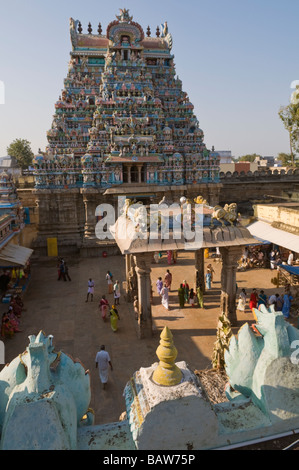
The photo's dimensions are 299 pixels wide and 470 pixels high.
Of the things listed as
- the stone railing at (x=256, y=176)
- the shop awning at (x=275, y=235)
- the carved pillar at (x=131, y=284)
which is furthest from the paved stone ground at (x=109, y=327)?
the stone railing at (x=256, y=176)

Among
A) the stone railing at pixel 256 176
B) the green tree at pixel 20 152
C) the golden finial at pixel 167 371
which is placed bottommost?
the golden finial at pixel 167 371

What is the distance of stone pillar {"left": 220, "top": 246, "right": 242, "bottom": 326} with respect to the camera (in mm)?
11914

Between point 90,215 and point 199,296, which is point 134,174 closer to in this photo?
point 90,215

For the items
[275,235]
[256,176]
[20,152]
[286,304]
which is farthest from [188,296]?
[20,152]

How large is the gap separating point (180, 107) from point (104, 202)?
11.5 meters

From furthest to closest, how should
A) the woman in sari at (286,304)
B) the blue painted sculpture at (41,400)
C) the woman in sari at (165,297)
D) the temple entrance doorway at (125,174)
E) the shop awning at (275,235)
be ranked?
1. the temple entrance doorway at (125,174)
2. the shop awning at (275,235)
3. the woman in sari at (165,297)
4. the woman in sari at (286,304)
5. the blue painted sculpture at (41,400)

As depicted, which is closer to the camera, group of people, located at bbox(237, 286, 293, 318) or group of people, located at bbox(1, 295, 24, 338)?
group of people, located at bbox(1, 295, 24, 338)

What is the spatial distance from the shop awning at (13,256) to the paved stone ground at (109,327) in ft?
6.23

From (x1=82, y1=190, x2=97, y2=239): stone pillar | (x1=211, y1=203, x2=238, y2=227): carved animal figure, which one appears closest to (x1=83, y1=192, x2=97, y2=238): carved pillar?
(x1=82, y1=190, x2=97, y2=239): stone pillar

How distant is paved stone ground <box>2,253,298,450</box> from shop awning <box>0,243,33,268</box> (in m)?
1.90

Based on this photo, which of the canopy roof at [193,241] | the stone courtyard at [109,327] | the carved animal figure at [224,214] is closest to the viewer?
the stone courtyard at [109,327]

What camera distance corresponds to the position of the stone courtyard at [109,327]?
10016 millimetres

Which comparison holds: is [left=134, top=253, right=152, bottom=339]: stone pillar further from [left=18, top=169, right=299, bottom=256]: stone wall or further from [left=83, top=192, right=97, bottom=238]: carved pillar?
[left=83, top=192, right=97, bottom=238]: carved pillar

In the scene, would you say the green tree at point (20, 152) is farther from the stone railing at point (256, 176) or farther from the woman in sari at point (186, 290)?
the woman in sari at point (186, 290)
